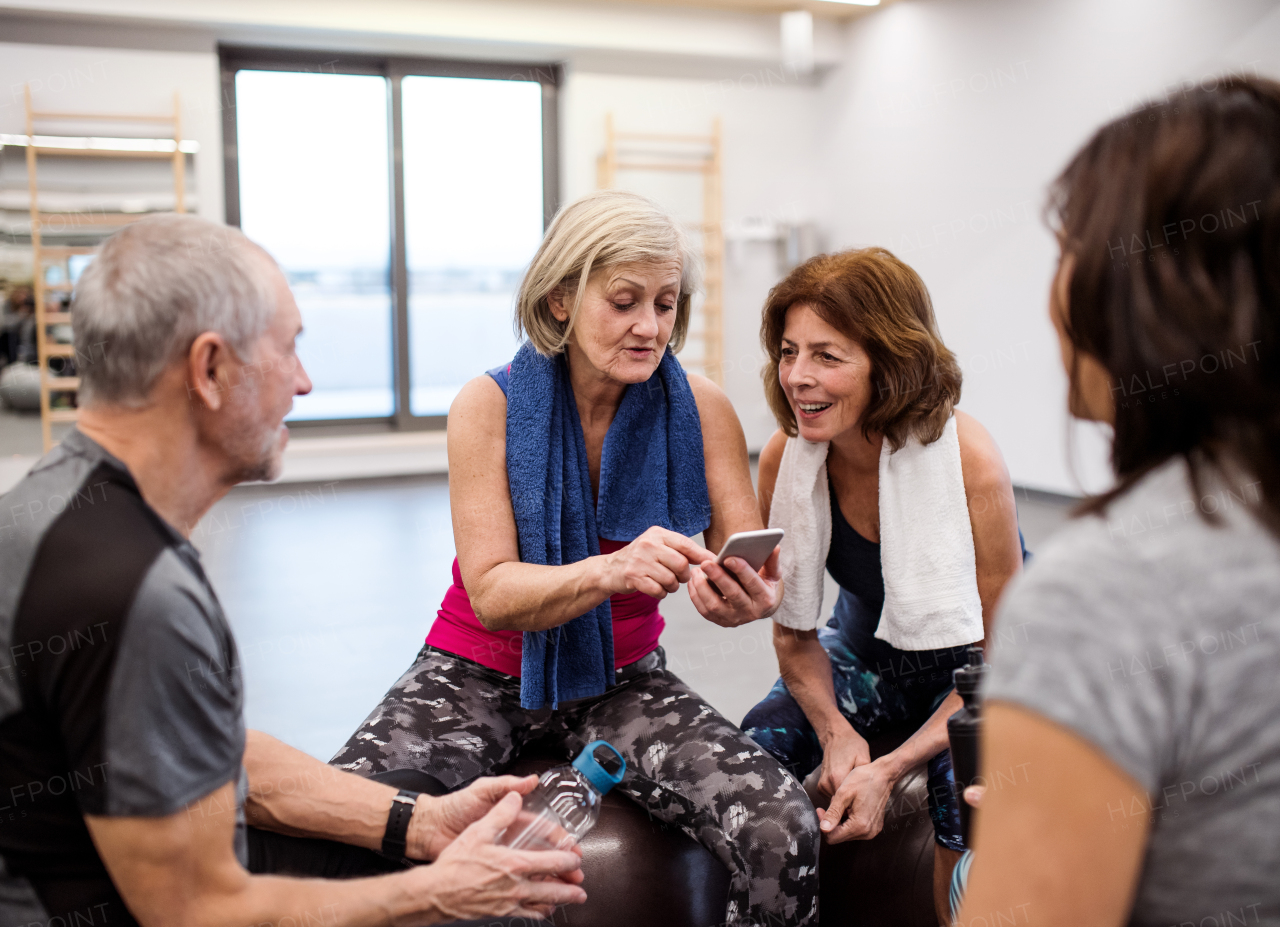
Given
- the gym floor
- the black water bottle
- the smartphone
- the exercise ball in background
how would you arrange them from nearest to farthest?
the black water bottle
the smartphone
the gym floor
the exercise ball in background

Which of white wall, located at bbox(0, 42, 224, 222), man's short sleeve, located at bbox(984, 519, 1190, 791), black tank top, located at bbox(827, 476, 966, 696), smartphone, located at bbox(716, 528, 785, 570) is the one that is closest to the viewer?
man's short sleeve, located at bbox(984, 519, 1190, 791)

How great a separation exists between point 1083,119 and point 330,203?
4.47m

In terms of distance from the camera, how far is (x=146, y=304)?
3.16 feet

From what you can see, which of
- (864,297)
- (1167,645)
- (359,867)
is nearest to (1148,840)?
(1167,645)

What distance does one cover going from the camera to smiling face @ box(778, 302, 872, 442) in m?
1.75

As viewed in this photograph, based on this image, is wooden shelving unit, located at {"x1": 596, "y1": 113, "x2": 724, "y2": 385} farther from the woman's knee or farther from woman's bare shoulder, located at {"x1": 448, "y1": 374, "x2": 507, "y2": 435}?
the woman's knee

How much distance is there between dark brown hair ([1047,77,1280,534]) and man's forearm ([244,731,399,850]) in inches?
39.4

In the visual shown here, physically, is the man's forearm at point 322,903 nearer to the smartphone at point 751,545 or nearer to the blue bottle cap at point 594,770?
the blue bottle cap at point 594,770

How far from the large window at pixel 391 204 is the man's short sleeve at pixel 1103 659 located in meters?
6.28

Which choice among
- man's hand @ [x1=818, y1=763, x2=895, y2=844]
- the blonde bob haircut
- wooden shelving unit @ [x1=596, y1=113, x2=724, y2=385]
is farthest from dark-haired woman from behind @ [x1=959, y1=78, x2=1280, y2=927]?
wooden shelving unit @ [x1=596, y1=113, x2=724, y2=385]

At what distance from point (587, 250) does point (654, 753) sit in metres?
0.84

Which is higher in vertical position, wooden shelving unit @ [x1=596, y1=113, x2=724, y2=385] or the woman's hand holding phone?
wooden shelving unit @ [x1=596, y1=113, x2=724, y2=385]

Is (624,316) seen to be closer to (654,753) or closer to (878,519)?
(878,519)

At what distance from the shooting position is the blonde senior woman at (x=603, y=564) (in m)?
1.54
